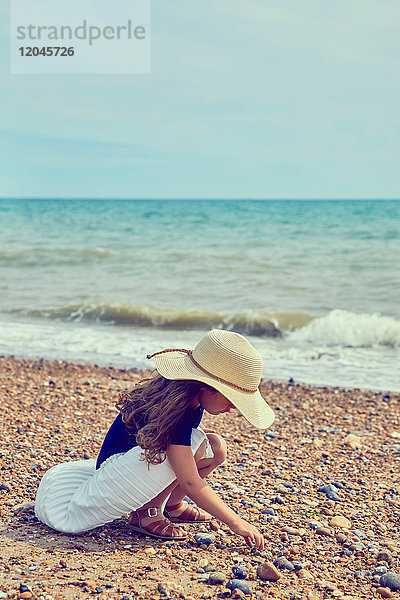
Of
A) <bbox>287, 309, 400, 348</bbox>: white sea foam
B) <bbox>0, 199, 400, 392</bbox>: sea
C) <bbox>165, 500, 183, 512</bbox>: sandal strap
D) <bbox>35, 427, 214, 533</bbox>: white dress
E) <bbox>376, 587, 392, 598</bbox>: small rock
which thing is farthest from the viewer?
<bbox>287, 309, 400, 348</bbox>: white sea foam

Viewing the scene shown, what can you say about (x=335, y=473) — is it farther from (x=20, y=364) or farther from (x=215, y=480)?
(x=20, y=364)

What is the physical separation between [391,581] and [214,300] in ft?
35.6

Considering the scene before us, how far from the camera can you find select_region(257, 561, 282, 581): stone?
10.2 ft

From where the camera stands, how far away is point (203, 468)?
359 centimetres

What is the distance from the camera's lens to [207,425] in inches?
231

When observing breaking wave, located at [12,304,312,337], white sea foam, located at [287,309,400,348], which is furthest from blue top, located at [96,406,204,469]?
breaking wave, located at [12,304,312,337]

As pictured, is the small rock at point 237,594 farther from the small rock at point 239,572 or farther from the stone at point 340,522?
the stone at point 340,522

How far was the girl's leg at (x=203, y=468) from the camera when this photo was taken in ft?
11.5

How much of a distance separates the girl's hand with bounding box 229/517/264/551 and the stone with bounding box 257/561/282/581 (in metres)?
0.17

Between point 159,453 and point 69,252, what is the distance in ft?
64.8

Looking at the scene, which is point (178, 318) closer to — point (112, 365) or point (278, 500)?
point (112, 365)

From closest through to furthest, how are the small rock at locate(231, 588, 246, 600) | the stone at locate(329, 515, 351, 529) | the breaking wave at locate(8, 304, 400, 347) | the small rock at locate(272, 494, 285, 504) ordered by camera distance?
the small rock at locate(231, 588, 246, 600) → the stone at locate(329, 515, 351, 529) → the small rock at locate(272, 494, 285, 504) → the breaking wave at locate(8, 304, 400, 347)

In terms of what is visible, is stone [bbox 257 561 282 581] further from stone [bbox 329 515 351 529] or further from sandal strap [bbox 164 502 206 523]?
stone [bbox 329 515 351 529]

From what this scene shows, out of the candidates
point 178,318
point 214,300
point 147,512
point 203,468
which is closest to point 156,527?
point 147,512
